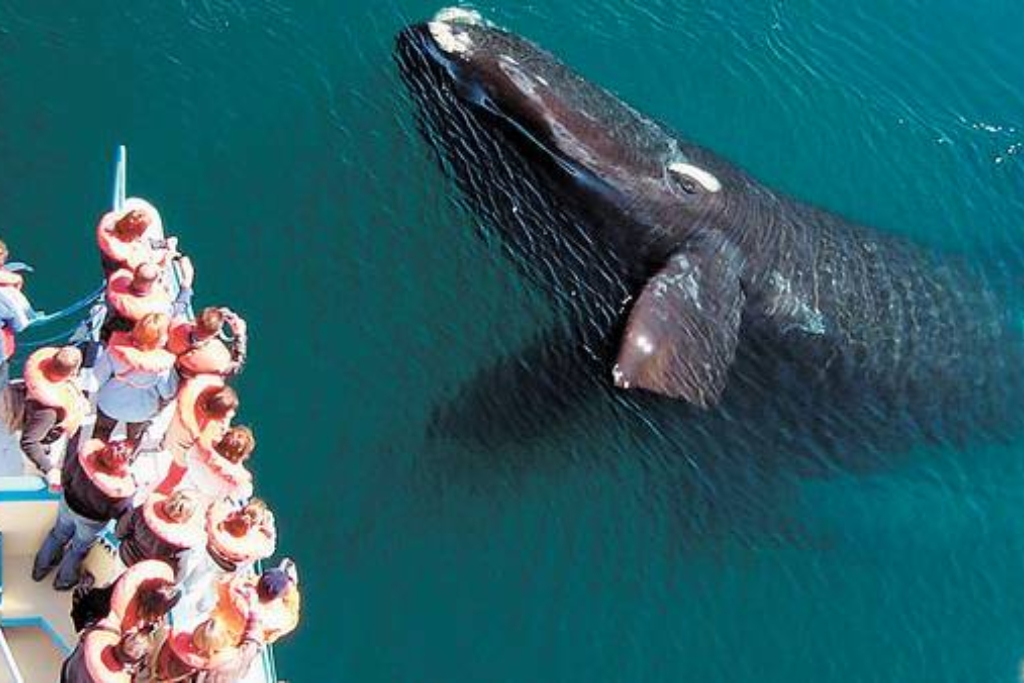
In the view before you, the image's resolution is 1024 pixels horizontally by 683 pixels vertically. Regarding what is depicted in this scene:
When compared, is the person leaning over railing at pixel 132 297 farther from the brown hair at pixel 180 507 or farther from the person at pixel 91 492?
the brown hair at pixel 180 507

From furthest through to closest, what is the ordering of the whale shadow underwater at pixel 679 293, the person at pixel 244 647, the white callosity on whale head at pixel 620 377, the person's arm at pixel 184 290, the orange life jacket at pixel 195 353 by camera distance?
the whale shadow underwater at pixel 679 293, the white callosity on whale head at pixel 620 377, the person's arm at pixel 184 290, the orange life jacket at pixel 195 353, the person at pixel 244 647

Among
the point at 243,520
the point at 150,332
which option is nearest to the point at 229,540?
the point at 243,520

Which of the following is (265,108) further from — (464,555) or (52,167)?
(464,555)

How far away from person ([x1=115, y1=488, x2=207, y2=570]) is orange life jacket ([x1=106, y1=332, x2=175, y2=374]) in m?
1.20

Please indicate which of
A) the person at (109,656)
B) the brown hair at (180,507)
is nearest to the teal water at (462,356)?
the brown hair at (180,507)

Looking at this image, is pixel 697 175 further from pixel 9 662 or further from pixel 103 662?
pixel 103 662

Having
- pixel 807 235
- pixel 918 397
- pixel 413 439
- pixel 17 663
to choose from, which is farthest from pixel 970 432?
pixel 17 663

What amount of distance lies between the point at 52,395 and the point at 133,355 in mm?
752

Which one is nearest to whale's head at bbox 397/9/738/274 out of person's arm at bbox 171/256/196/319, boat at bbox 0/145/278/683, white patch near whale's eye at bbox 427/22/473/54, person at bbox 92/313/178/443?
white patch near whale's eye at bbox 427/22/473/54

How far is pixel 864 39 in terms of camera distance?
77.2ft

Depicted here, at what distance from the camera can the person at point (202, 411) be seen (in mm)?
13156

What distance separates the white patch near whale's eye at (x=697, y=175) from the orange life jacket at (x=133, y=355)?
860 centimetres

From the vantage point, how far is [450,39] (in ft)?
63.6

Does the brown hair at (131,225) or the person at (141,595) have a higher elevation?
the brown hair at (131,225)
